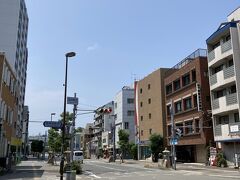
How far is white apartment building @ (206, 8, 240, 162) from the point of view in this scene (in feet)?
124

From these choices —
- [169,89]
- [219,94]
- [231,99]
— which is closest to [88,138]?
[169,89]

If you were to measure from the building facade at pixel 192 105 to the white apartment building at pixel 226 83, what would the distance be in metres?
2.71

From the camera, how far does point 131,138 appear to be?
286 feet

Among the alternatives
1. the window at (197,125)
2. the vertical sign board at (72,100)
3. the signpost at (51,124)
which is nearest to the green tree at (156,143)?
the window at (197,125)

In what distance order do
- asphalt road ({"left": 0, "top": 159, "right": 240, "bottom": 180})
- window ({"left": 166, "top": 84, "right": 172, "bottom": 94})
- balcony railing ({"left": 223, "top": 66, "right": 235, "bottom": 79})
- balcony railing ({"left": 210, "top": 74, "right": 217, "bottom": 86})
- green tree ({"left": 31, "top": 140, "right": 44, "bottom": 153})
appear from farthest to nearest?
green tree ({"left": 31, "top": 140, "right": 44, "bottom": 153}), window ({"left": 166, "top": 84, "right": 172, "bottom": 94}), balcony railing ({"left": 210, "top": 74, "right": 217, "bottom": 86}), balcony railing ({"left": 223, "top": 66, "right": 235, "bottom": 79}), asphalt road ({"left": 0, "top": 159, "right": 240, "bottom": 180})

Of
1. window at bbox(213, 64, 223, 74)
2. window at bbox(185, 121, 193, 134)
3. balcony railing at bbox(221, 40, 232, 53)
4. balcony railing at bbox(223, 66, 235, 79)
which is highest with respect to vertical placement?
balcony railing at bbox(221, 40, 232, 53)

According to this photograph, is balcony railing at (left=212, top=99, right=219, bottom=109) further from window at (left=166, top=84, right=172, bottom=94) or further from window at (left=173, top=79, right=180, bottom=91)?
window at (left=166, top=84, right=172, bottom=94)

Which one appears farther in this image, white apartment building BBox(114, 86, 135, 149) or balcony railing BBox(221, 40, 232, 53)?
white apartment building BBox(114, 86, 135, 149)

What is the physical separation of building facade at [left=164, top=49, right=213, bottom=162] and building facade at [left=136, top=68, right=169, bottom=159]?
458 centimetres

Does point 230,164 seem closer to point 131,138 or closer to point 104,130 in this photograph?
point 131,138

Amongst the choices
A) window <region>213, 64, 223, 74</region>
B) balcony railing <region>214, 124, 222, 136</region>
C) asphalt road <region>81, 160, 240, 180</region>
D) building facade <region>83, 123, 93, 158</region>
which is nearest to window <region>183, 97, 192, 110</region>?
window <region>213, 64, 223, 74</region>

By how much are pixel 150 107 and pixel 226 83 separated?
28.3m

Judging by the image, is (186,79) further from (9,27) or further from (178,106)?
(9,27)

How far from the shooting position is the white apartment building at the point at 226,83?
37.9 m
